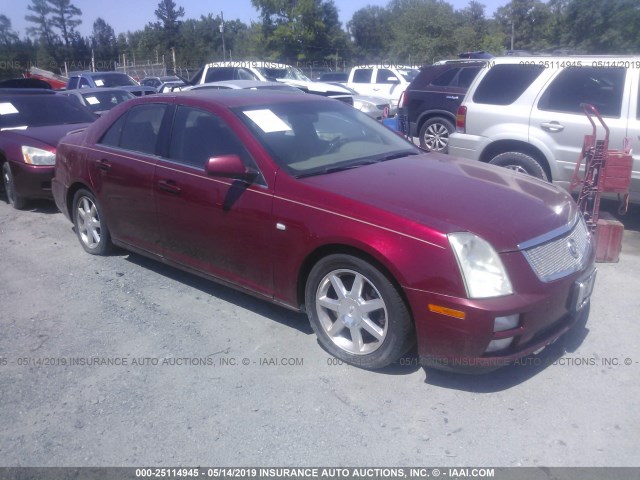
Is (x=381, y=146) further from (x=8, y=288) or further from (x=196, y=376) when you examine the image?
(x=8, y=288)

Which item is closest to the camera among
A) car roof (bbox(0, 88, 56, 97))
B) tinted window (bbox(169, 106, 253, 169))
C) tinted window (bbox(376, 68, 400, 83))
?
tinted window (bbox(169, 106, 253, 169))

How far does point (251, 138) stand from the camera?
4.26 metres

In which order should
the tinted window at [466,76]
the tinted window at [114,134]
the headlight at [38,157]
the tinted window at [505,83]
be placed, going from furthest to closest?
the tinted window at [466,76]
the headlight at [38,157]
the tinted window at [505,83]
the tinted window at [114,134]

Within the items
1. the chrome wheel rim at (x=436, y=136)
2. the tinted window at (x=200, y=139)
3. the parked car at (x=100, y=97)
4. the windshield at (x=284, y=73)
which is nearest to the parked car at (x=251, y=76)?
the windshield at (x=284, y=73)

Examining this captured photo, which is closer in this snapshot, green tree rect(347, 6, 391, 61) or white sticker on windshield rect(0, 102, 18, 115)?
white sticker on windshield rect(0, 102, 18, 115)

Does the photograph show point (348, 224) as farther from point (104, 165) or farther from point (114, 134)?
point (114, 134)

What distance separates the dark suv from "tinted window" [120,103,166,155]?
6.84 meters

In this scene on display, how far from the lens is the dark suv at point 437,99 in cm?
1107

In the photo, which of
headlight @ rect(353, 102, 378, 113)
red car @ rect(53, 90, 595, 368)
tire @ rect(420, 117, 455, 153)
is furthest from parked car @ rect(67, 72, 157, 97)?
red car @ rect(53, 90, 595, 368)

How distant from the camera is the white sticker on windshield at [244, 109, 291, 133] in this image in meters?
4.40

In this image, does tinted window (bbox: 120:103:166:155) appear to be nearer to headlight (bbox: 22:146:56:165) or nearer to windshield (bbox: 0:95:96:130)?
headlight (bbox: 22:146:56:165)

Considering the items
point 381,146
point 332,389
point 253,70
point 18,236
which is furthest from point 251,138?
point 253,70

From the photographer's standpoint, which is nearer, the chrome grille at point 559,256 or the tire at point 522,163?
the chrome grille at point 559,256

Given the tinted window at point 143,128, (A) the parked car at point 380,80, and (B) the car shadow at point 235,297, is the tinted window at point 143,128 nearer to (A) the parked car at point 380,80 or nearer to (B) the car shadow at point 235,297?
(B) the car shadow at point 235,297
